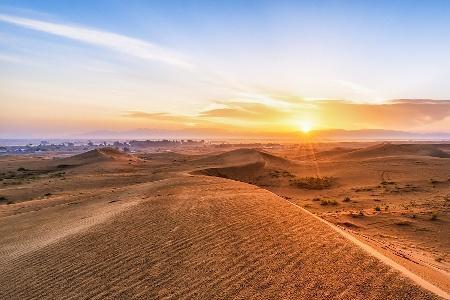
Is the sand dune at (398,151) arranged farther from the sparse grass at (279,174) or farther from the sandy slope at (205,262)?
the sandy slope at (205,262)

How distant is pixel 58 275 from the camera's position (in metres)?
7.94

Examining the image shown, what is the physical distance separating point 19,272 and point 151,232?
2874mm

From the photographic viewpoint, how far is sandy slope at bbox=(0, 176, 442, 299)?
20.6 ft

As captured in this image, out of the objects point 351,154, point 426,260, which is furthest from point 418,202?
point 351,154

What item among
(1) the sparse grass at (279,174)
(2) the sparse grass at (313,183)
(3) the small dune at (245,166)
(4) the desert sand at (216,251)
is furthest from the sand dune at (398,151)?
(4) the desert sand at (216,251)

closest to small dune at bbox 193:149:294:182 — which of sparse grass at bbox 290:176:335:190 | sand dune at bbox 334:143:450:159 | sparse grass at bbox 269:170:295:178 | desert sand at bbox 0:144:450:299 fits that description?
sparse grass at bbox 269:170:295:178

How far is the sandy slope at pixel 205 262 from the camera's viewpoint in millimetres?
6285

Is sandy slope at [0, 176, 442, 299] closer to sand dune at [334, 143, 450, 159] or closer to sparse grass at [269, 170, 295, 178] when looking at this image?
sparse grass at [269, 170, 295, 178]

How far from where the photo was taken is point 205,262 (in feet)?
24.2

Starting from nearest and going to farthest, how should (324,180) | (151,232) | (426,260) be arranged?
(151,232) → (426,260) → (324,180)

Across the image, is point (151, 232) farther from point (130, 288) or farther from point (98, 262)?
point (130, 288)

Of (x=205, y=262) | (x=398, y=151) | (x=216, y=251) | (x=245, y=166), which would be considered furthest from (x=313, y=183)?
(x=398, y=151)

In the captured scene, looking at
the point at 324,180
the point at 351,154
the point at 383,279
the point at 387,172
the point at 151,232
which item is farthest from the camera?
the point at 351,154

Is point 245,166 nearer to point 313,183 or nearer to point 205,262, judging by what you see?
point 313,183
